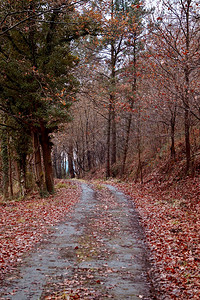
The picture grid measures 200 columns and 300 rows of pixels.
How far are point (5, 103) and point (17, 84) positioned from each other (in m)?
1.82

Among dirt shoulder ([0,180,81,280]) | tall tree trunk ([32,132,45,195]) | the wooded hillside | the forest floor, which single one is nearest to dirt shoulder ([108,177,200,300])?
the forest floor

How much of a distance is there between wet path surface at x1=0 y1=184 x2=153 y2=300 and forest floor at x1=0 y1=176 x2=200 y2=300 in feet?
0.13

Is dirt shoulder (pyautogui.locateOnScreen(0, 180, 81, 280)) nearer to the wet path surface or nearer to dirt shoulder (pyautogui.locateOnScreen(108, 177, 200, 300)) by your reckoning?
the wet path surface

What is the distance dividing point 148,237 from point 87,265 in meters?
3.09

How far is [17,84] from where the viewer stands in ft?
56.3

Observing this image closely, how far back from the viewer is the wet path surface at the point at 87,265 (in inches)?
221

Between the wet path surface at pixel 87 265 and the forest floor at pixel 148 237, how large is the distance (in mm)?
39

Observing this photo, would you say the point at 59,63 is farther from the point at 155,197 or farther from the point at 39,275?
the point at 39,275

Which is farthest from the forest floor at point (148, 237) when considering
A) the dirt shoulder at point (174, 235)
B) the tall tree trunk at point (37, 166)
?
the tall tree trunk at point (37, 166)

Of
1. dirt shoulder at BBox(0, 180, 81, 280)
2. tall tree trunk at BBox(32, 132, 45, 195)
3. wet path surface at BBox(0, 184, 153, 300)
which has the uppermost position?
Answer: tall tree trunk at BBox(32, 132, 45, 195)

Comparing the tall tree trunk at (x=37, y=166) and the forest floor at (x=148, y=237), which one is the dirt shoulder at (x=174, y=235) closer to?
the forest floor at (x=148, y=237)

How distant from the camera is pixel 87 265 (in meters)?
7.13

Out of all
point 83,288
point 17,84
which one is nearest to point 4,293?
point 83,288

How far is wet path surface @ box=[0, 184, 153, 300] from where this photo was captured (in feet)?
18.4
